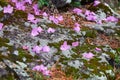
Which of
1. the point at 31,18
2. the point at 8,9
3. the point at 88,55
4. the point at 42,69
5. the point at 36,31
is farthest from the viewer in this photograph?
the point at 31,18

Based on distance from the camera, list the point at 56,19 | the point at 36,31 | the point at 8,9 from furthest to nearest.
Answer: the point at 56,19, the point at 8,9, the point at 36,31

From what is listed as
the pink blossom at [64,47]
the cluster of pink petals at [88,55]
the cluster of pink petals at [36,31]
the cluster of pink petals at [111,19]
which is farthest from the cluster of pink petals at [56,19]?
the cluster of pink petals at [88,55]

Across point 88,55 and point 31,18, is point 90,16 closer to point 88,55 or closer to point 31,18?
point 31,18

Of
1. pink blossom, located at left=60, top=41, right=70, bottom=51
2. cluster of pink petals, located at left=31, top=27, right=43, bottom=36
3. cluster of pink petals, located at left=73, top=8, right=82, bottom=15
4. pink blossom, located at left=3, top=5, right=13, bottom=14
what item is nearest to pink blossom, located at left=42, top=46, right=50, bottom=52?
pink blossom, located at left=60, top=41, right=70, bottom=51

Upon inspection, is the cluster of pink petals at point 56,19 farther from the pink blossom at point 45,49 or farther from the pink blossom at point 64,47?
the pink blossom at point 45,49

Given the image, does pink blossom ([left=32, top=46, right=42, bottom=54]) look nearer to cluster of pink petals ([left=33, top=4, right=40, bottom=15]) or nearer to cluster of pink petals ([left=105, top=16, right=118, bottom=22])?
cluster of pink petals ([left=33, top=4, right=40, bottom=15])

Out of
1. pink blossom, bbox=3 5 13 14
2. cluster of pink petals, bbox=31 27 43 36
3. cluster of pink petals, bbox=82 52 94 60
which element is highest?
pink blossom, bbox=3 5 13 14

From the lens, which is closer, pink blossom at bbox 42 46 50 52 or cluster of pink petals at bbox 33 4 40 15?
pink blossom at bbox 42 46 50 52

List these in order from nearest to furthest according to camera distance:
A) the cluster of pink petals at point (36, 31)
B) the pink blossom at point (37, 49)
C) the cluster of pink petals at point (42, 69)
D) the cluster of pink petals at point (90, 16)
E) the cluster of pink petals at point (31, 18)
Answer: the cluster of pink petals at point (42, 69)
the pink blossom at point (37, 49)
the cluster of pink petals at point (36, 31)
the cluster of pink petals at point (31, 18)
the cluster of pink petals at point (90, 16)

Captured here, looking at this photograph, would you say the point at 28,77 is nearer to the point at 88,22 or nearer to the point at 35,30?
the point at 35,30

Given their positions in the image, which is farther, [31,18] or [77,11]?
[77,11]

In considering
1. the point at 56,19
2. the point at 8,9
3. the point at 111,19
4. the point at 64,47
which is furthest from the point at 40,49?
the point at 111,19

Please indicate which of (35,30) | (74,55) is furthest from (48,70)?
(35,30)
